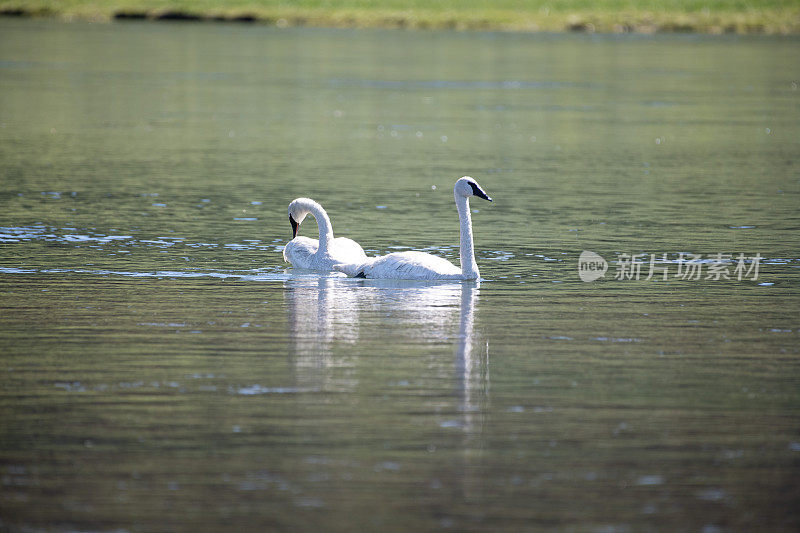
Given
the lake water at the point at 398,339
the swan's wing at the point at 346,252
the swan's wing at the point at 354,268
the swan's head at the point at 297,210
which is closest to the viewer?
the lake water at the point at 398,339

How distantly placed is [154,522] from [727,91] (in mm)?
40547

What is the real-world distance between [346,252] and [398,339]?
4159mm

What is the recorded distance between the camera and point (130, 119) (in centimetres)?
3516

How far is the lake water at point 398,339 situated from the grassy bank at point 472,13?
57.2 meters

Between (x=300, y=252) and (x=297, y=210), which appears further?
(x=297, y=210)

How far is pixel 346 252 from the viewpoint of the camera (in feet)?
51.5

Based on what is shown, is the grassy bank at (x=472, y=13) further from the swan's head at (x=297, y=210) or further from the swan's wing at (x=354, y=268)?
the swan's wing at (x=354, y=268)

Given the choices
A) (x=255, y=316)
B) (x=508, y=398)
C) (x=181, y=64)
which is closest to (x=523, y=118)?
(x=181, y=64)

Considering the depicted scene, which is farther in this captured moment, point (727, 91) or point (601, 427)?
point (727, 91)

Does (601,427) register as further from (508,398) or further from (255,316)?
(255,316)

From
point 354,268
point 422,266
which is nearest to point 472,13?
point 354,268

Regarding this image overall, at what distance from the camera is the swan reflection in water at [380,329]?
10297 mm

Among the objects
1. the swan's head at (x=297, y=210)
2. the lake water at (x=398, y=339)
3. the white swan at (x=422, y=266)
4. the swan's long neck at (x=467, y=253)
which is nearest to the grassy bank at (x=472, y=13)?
the lake water at (x=398, y=339)

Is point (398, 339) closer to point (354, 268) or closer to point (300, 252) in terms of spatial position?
point (354, 268)
